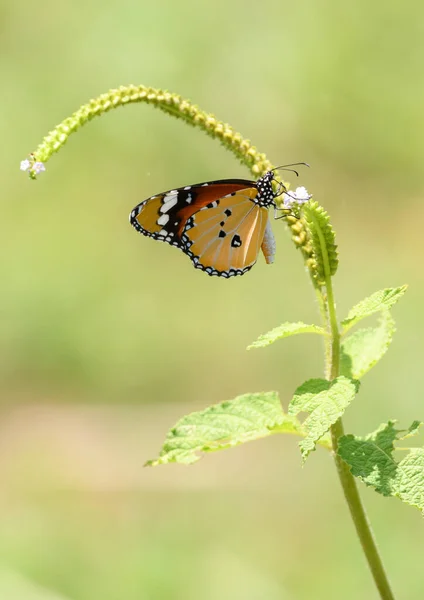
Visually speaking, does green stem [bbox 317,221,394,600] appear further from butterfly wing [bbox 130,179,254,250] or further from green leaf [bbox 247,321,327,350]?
butterfly wing [bbox 130,179,254,250]

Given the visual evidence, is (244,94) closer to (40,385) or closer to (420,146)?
(420,146)

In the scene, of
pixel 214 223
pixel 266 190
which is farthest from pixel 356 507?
pixel 214 223

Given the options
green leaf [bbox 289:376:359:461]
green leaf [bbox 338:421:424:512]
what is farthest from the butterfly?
green leaf [bbox 338:421:424:512]

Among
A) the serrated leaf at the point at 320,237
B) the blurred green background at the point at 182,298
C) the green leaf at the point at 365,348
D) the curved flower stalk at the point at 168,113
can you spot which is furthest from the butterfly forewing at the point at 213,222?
the blurred green background at the point at 182,298

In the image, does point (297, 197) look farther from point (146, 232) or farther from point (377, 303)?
point (146, 232)

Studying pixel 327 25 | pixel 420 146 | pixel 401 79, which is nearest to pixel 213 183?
pixel 420 146

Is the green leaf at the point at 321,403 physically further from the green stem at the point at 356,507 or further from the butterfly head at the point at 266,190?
the butterfly head at the point at 266,190

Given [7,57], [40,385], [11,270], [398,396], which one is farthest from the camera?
[7,57]
